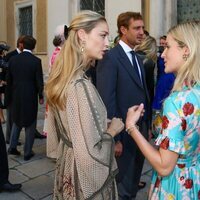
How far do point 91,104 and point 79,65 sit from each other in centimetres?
23

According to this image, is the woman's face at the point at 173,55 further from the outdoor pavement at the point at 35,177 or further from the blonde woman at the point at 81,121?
the outdoor pavement at the point at 35,177

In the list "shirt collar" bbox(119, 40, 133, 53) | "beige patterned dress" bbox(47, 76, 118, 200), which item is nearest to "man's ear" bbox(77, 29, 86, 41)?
"beige patterned dress" bbox(47, 76, 118, 200)

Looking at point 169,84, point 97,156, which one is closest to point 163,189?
point 97,156

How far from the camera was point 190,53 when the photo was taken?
5.17 feet

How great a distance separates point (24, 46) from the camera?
15.5 ft

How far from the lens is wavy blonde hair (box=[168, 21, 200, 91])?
1.57 meters

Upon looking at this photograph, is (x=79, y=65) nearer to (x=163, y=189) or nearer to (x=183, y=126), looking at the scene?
(x=183, y=126)

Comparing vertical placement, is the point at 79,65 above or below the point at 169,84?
above

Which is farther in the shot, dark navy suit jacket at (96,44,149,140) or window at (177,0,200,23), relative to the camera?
window at (177,0,200,23)

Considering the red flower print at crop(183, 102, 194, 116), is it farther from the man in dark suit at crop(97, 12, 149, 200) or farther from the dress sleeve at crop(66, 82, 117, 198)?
the man in dark suit at crop(97, 12, 149, 200)

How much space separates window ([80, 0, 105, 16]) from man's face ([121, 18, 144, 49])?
6.88 meters

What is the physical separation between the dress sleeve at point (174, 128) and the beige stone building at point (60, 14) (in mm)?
6918

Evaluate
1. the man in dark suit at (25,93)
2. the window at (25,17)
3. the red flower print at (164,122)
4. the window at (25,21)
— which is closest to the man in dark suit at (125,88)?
the red flower print at (164,122)

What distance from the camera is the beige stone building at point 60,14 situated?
27.0 feet
